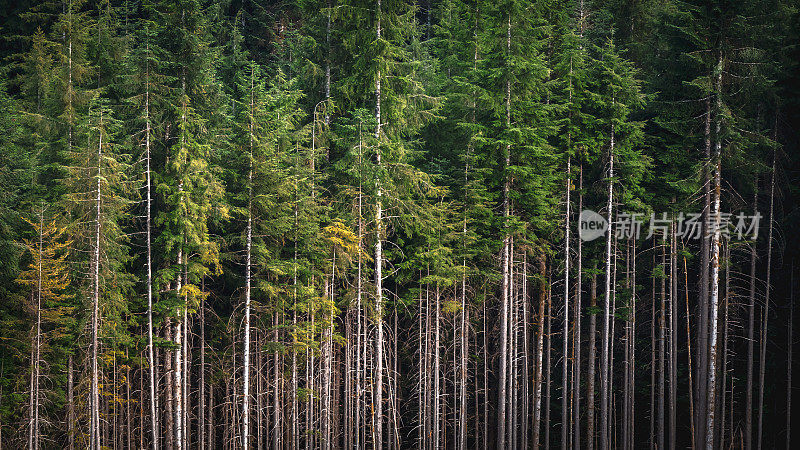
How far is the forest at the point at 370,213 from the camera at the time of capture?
2328 cm

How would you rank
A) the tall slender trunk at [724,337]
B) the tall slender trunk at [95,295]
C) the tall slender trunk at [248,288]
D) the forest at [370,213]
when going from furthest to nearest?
the tall slender trunk at [724,337], the forest at [370,213], the tall slender trunk at [248,288], the tall slender trunk at [95,295]

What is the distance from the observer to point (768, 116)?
29.4 m

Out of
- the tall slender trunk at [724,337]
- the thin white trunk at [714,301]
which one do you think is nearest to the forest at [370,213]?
the thin white trunk at [714,301]

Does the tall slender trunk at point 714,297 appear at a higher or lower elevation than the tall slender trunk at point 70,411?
higher

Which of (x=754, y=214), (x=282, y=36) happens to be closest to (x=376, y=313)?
(x=754, y=214)

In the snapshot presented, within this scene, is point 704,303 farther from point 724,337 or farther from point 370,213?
point 370,213

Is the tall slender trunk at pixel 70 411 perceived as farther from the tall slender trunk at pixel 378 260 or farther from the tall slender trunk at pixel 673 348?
the tall slender trunk at pixel 673 348

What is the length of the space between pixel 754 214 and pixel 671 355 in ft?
22.1

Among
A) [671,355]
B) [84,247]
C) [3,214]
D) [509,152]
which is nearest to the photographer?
[84,247]

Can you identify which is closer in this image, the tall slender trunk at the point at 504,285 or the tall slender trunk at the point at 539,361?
the tall slender trunk at the point at 504,285

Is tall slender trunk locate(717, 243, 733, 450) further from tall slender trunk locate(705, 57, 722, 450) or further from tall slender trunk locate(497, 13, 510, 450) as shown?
tall slender trunk locate(497, 13, 510, 450)

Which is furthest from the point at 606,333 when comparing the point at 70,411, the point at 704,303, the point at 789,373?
the point at 70,411

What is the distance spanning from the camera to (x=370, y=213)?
2383 cm

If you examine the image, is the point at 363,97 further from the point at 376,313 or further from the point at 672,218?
the point at 672,218
